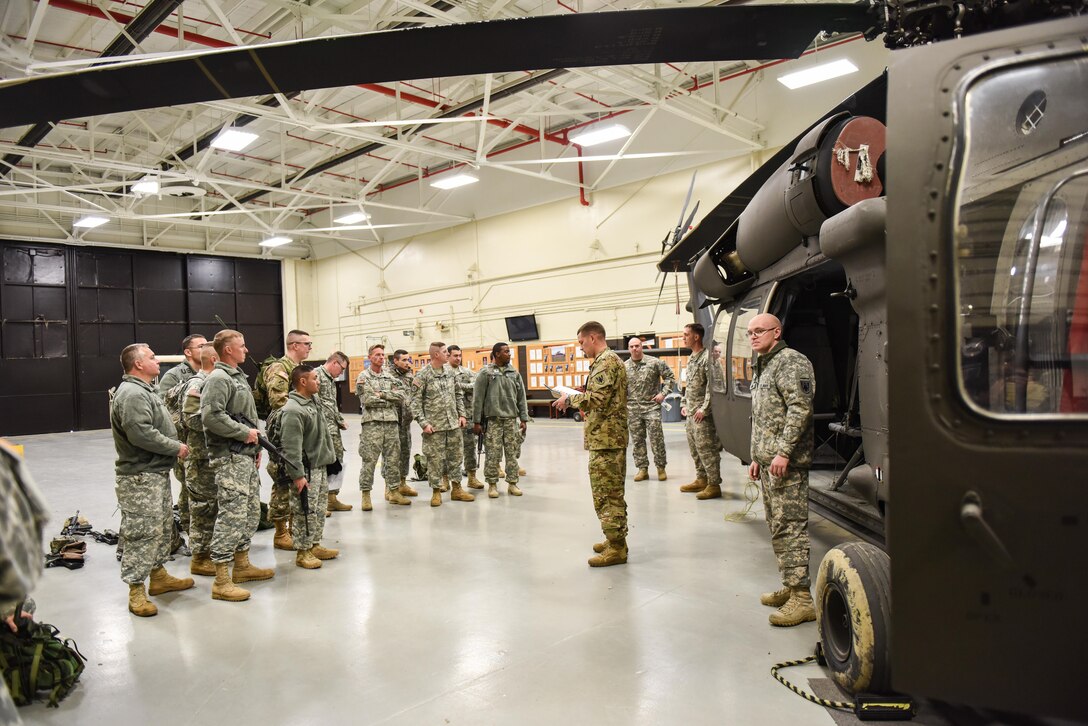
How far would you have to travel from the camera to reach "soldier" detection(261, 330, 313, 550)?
580 cm

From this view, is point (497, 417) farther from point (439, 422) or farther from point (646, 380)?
point (646, 380)

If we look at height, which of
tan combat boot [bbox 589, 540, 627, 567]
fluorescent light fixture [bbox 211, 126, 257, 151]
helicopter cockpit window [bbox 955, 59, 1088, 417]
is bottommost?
tan combat boot [bbox 589, 540, 627, 567]

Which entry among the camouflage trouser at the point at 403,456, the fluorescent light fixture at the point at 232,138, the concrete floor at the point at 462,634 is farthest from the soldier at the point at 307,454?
the fluorescent light fixture at the point at 232,138

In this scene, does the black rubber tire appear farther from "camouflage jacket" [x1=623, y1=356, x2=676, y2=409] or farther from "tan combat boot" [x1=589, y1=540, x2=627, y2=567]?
"camouflage jacket" [x1=623, y1=356, x2=676, y2=409]

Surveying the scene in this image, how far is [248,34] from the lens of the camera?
38.0 feet

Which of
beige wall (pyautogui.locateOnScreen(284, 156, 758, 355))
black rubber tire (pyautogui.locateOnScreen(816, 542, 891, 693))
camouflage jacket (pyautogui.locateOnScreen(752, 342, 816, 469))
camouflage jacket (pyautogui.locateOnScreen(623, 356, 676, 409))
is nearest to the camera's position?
black rubber tire (pyautogui.locateOnScreen(816, 542, 891, 693))

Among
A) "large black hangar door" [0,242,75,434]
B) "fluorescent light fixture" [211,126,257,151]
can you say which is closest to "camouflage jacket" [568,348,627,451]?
"fluorescent light fixture" [211,126,257,151]

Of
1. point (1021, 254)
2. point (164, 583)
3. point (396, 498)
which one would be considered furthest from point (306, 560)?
point (1021, 254)

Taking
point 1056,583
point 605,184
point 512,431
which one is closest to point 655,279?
point 605,184

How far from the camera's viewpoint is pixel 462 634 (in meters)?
3.73

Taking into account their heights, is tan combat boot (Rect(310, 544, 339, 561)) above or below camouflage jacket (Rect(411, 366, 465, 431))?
below

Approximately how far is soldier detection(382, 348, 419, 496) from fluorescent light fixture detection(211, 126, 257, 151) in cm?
702

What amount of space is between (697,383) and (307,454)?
427cm

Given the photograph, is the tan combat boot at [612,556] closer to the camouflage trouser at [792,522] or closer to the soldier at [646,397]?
the camouflage trouser at [792,522]
